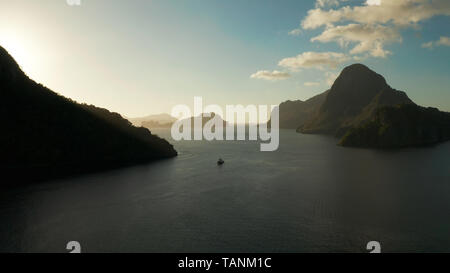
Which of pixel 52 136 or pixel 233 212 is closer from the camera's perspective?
pixel 233 212

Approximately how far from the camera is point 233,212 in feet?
234

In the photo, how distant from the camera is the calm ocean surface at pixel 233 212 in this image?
174ft

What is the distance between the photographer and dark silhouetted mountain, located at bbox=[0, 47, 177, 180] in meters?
119

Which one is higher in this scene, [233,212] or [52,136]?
[52,136]

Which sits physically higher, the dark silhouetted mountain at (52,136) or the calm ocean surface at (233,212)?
the dark silhouetted mountain at (52,136)

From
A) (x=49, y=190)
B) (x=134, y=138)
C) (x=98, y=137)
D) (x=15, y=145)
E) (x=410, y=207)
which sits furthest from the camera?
(x=134, y=138)

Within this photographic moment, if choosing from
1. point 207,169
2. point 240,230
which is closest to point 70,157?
point 207,169

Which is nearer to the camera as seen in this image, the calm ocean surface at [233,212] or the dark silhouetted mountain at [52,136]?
the calm ocean surface at [233,212]

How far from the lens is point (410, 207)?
2908 inches

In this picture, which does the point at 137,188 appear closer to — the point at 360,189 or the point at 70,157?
the point at 70,157

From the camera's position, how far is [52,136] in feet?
444

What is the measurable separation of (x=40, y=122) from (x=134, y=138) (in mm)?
52584

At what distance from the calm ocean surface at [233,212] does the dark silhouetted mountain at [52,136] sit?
28.9 meters

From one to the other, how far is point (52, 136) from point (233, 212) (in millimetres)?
112960
